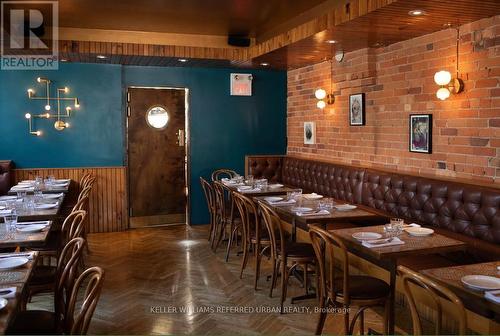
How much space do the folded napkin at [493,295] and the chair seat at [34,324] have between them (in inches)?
89.8

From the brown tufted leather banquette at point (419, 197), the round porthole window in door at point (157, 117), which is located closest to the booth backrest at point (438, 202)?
the brown tufted leather banquette at point (419, 197)

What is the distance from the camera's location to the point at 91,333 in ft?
11.8

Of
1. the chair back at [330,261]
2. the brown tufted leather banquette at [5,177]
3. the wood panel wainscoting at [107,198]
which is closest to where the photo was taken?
the chair back at [330,261]

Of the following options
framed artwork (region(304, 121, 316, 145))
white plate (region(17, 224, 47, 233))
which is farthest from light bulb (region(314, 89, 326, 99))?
white plate (region(17, 224, 47, 233))

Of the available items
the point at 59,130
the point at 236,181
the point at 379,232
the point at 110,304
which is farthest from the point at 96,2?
the point at 379,232

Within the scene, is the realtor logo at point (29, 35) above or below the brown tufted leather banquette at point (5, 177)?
above

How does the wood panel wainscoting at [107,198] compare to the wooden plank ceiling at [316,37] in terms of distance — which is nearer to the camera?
the wooden plank ceiling at [316,37]

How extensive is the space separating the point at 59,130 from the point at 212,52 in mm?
2622

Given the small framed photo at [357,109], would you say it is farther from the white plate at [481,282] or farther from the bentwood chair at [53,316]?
the bentwood chair at [53,316]

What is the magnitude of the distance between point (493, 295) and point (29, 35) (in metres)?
6.30

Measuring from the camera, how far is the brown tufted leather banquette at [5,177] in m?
6.57

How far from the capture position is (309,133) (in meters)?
7.41

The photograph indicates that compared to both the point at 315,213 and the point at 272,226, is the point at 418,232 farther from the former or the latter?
the point at 272,226

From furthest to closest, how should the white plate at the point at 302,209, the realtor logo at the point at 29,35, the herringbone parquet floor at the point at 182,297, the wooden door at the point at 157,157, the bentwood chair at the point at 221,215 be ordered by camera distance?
the wooden door at the point at 157,157 → the bentwood chair at the point at 221,215 → the realtor logo at the point at 29,35 → the white plate at the point at 302,209 → the herringbone parquet floor at the point at 182,297
